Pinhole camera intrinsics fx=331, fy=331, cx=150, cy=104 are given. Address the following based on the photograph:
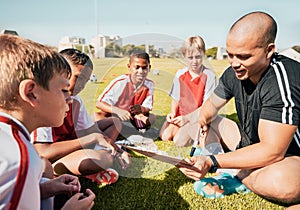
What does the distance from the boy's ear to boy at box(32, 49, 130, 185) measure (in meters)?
1.28

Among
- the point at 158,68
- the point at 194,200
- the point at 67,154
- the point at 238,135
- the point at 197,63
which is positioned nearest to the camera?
the point at 194,200

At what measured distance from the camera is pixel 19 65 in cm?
138

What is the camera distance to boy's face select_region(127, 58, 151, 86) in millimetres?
3608

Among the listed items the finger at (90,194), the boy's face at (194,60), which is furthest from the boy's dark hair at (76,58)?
the finger at (90,194)

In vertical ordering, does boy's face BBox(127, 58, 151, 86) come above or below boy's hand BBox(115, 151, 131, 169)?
above

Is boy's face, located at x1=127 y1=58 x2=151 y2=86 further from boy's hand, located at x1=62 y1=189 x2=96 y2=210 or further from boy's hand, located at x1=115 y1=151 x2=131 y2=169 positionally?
boy's hand, located at x1=62 y1=189 x2=96 y2=210

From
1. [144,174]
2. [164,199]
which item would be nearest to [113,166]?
[144,174]

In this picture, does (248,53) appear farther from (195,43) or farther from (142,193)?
(195,43)

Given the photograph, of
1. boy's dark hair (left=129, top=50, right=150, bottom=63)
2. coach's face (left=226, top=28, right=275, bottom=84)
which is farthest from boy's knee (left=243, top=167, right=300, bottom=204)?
boy's dark hair (left=129, top=50, right=150, bottom=63)

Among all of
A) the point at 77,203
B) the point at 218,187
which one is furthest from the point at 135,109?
the point at 77,203

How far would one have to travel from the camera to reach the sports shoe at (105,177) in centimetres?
283

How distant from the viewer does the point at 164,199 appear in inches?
102

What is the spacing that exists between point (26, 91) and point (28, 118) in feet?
0.49

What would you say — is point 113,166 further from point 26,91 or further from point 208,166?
point 26,91
